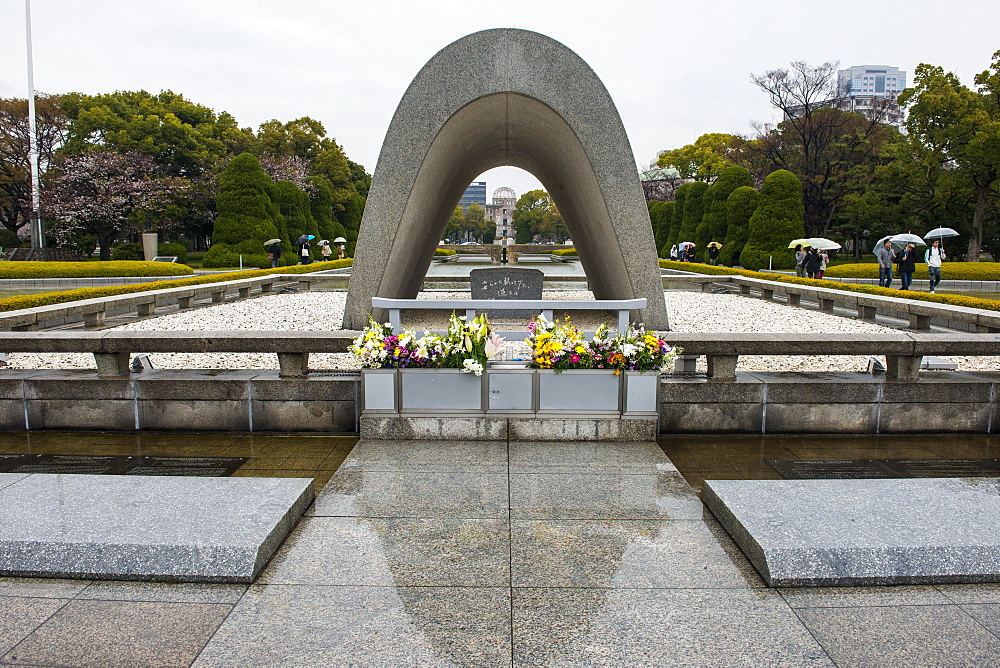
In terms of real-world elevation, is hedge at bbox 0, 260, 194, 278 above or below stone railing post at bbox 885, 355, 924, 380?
above

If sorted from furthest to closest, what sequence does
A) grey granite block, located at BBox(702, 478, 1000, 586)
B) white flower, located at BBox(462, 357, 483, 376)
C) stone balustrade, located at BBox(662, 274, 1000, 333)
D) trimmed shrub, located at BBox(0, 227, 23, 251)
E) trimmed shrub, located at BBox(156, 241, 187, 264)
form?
trimmed shrub, located at BBox(0, 227, 23, 251) → trimmed shrub, located at BBox(156, 241, 187, 264) → stone balustrade, located at BBox(662, 274, 1000, 333) → white flower, located at BBox(462, 357, 483, 376) → grey granite block, located at BBox(702, 478, 1000, 586)

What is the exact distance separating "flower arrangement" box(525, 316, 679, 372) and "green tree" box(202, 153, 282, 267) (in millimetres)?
23258

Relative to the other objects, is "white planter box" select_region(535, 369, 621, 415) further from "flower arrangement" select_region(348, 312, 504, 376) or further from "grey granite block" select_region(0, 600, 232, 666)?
"grey granite block" select_region(0, 600, 232, 666)

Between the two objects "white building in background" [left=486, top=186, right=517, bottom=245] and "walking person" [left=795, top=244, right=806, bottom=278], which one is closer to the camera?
"walking person" [left=795, top=244, right=806, bottom=278]

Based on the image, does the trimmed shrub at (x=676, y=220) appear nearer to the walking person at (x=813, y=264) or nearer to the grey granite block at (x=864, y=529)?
the walking person at (x=813, y=264)

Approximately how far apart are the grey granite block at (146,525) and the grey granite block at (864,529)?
7.41 feet

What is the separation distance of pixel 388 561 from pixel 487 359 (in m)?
2.15

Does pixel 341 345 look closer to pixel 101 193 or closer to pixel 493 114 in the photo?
pixel 493 114

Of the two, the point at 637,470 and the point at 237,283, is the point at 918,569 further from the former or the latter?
the point at 237,283

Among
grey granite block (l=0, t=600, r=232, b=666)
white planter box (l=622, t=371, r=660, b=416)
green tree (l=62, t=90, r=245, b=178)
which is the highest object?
green tree (l=62, t=90, r=245, b=178)

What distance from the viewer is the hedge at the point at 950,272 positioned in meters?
21.4

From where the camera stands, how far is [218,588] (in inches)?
111

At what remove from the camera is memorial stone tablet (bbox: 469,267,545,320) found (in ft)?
37.1

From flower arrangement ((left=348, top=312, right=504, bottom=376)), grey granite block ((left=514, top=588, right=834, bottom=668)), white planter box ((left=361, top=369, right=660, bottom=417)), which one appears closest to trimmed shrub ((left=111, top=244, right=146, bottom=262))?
flower arrangement ((left=348, top=312, right=504, bottom=376))
